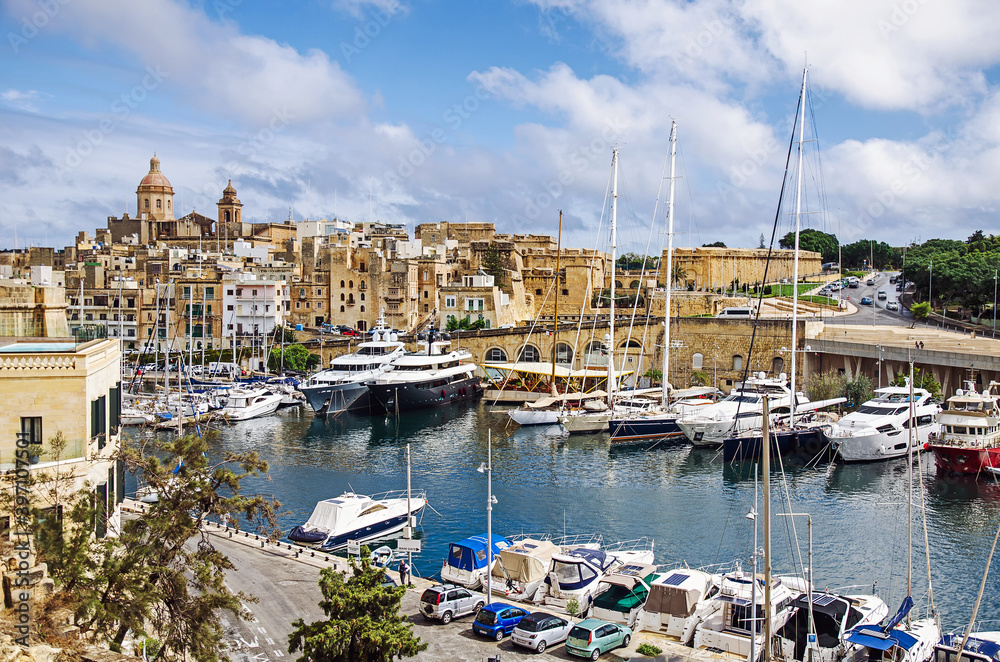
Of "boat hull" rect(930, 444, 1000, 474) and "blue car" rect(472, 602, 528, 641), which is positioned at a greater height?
"boat hull" rect(930, 444, 1000, 474)

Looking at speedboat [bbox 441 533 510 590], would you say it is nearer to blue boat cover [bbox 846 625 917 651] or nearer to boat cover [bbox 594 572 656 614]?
boat cover [bbox 594 572 656 614]

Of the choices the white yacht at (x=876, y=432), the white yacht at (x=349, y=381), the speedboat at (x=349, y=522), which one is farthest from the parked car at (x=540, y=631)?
the white yacht at (x=349, y=381)

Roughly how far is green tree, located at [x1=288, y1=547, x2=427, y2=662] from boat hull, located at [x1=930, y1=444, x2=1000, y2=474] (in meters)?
25.0

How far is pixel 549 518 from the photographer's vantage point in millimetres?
27734

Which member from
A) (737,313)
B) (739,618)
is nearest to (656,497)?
(739,618)

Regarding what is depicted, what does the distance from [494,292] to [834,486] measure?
38668 millimetres

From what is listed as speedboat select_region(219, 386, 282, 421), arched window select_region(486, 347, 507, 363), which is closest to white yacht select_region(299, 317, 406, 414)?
speedboat select_region(219, 386, 282, 421)

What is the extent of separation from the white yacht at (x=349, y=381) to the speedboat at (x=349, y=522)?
2167cm

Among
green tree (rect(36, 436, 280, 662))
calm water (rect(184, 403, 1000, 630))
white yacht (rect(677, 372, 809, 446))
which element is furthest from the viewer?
white yacht (rect(677, 372, 809, 446))

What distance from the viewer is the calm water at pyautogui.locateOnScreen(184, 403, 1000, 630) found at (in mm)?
23500

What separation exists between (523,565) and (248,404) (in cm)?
3042

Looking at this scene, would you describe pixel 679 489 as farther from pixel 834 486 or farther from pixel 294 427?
pixel 294 427

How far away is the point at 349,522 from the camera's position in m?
25.2

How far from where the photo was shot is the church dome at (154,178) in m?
98.1
